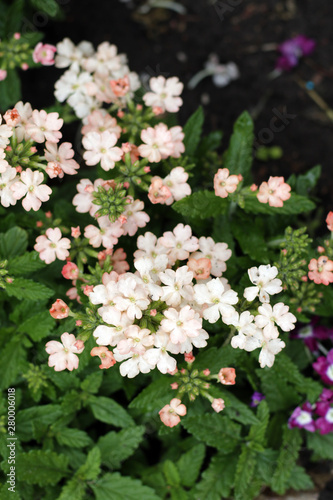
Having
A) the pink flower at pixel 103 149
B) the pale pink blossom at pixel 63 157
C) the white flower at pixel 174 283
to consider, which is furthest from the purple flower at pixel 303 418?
the pale pink blossom at pixel 63 157

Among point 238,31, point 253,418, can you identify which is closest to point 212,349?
point 253,418

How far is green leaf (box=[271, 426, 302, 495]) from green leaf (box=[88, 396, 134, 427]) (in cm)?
85

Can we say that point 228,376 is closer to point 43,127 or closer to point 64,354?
point 64,354

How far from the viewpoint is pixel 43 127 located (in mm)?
2492

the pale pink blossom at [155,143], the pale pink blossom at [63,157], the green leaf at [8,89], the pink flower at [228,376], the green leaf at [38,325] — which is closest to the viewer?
the pink flower at [228,376]

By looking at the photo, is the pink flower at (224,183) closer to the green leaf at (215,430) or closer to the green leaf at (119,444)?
the green leaf at (215,430)

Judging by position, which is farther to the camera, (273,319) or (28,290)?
(28,290)

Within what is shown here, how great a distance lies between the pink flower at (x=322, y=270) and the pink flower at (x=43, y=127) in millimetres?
1376

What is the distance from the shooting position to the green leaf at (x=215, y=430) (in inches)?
112

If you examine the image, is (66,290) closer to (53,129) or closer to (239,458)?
(53,129)

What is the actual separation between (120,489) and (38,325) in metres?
1.00

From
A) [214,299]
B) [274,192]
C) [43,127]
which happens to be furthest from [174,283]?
[43,127]

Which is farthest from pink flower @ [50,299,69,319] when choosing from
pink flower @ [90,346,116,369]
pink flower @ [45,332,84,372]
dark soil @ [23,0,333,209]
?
dark soil @ [23,0,333,209]

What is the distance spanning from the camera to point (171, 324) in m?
2.20
